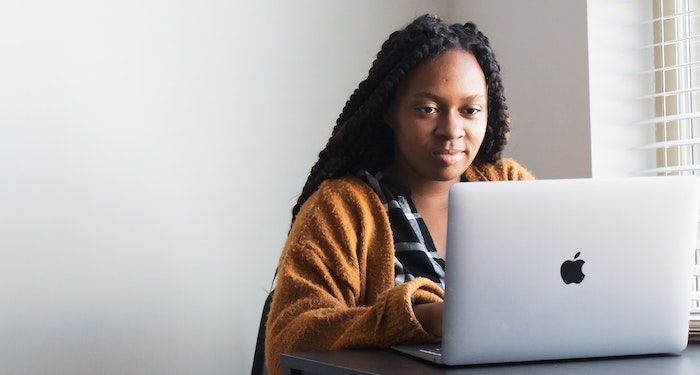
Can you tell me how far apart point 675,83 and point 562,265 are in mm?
1362

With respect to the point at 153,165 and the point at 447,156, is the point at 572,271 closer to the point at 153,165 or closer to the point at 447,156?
the point at 447,156

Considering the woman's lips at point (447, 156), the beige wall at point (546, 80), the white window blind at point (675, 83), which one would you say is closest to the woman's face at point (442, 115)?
the woman's lips at point (447, 156)

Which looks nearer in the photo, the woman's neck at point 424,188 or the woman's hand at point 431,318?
the woman's hand at point 431,318

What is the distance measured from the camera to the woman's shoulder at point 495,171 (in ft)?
5.82

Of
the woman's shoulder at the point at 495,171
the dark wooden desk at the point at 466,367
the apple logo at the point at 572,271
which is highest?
the woman's shoulder at the point at 495,171

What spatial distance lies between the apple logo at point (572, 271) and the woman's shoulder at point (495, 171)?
664 mm

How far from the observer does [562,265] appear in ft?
3.60

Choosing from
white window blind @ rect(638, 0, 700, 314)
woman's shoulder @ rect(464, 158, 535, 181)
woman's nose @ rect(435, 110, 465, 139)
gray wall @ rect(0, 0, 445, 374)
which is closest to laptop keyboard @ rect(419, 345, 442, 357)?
woman's nose @ rect(435, 110, 465, 139)

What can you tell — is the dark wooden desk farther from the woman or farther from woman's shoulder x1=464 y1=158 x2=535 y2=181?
woman's shoulder x1=464 y1=158 x2=535 y2=181

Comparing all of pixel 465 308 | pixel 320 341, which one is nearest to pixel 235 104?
pixel 320 341

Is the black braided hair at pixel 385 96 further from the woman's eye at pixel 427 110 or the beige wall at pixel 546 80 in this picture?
the beige wall at pixel 546 80

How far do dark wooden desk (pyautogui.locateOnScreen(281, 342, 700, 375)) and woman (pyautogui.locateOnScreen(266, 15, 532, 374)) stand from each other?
17cm

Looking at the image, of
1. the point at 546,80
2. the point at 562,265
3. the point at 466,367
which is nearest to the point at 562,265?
the point at 562,265

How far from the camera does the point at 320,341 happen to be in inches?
52.0
